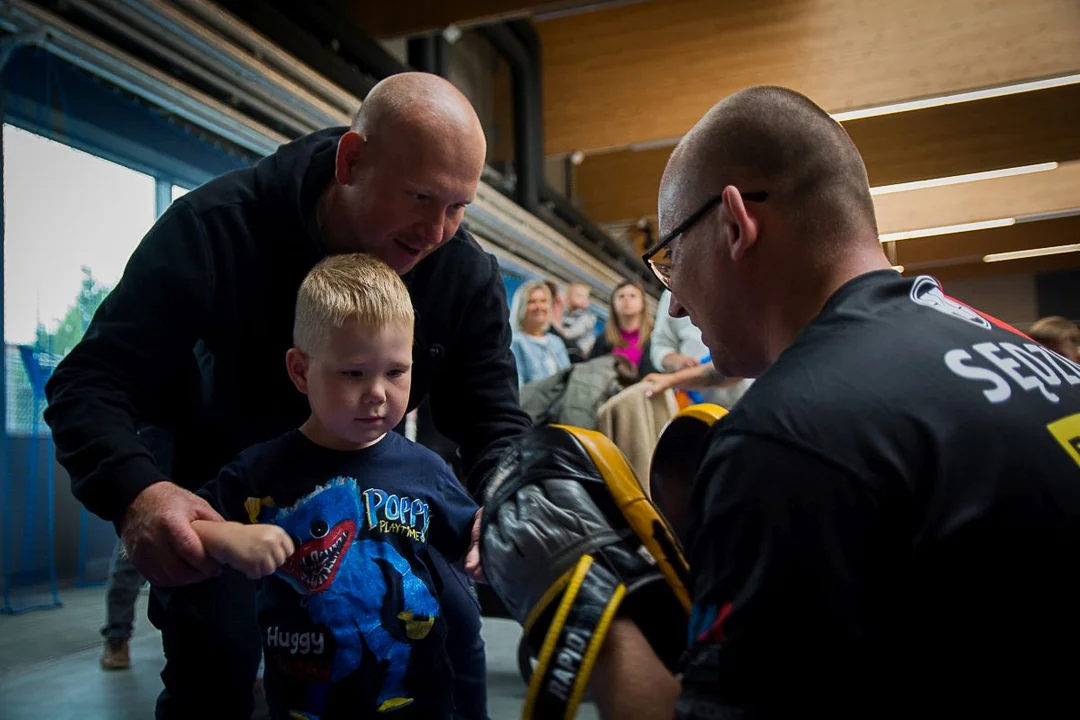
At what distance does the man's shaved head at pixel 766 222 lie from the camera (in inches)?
47.8

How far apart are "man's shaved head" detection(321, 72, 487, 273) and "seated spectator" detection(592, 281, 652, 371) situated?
3191 millimetres

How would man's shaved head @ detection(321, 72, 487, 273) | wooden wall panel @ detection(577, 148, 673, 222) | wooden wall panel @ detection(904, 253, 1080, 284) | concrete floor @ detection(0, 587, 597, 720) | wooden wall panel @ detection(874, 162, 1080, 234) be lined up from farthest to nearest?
wooden wall panel @ detection(904, 253, 1080, 284) → wooden wall panel @ detection(577, 148, 673, 222) → wooden wall panel @ detection(874, 162, 1080, 234) → concrete floor @ detection(0, 587, 597, 720) → man's shaved head @ detection(321, 72, 487, 273)

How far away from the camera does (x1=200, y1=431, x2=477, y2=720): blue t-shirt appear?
1.54 meters

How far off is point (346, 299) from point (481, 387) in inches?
21.0

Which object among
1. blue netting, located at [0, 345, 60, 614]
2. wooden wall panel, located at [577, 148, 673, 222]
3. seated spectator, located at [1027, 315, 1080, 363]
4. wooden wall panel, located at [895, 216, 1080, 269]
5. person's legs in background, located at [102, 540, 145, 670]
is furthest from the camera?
wooden wall panel, located at [895, 216, 1080, 269]

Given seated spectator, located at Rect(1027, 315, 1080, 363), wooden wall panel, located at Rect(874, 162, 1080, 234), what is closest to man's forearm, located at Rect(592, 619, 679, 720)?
seated spectator, located at Rect(1027, 315, 1080, 363)

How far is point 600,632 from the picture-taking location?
0.96 meters

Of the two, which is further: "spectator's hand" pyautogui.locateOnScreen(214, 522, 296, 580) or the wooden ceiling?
the wooden ceiling

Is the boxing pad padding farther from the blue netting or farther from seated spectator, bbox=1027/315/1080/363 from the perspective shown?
seated spectator, bbox=1027/315/1080/363

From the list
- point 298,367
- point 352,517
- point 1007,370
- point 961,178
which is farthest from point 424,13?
point 961,178

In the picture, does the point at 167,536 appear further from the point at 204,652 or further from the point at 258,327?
the point at 258,327

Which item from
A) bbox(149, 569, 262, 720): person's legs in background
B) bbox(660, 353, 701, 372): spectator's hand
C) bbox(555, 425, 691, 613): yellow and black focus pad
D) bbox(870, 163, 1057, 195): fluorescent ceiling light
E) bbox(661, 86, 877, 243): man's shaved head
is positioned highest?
bbox(870, 163, 1057, 195): fluorescent ceiling light

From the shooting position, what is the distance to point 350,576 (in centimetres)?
159

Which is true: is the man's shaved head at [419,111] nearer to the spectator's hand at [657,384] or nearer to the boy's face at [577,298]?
the spectator's hand at [657,384]
